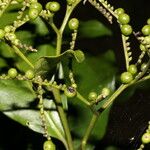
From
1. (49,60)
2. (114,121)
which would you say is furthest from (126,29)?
(114,121)

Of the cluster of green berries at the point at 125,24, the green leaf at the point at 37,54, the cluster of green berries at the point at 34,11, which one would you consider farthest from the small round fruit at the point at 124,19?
the green leaf at the point at 37,54

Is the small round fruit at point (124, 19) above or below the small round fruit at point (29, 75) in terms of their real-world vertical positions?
above

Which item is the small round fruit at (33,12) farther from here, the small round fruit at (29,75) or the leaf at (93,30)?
the leaf at (93,30)

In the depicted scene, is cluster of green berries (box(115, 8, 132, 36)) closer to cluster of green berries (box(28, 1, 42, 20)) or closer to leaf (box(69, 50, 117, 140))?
cluster of green berries (box(28, 1, 42, 20))

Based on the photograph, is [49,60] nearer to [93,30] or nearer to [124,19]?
[124,19]

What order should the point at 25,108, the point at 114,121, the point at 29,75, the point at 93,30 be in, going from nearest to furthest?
the point at 29,75, the point at 25,108, the point at 93,30, the point at 114,121

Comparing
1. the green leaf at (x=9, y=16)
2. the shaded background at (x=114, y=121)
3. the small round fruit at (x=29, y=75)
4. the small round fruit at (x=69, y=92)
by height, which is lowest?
the shaded background at (x=114, y=121)

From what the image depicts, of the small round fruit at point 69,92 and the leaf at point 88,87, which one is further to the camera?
the leaf at point 88,87
